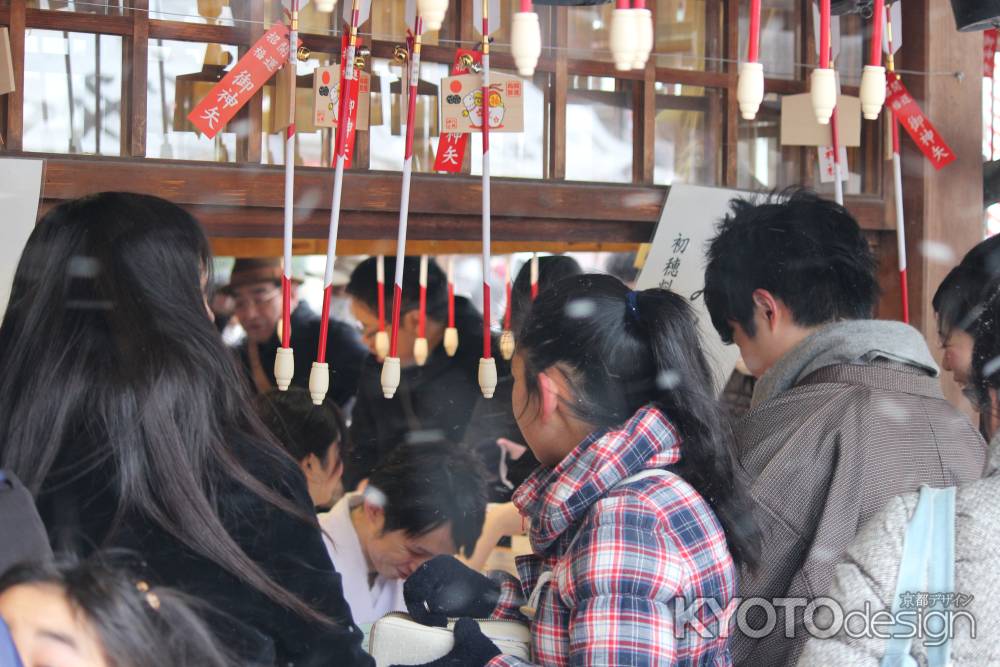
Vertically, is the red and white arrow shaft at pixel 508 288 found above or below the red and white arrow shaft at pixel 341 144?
below

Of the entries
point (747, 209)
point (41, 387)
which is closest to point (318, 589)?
point (41, 387)

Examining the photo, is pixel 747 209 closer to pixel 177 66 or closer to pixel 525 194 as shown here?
pixel 525 194

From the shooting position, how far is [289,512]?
1250mm

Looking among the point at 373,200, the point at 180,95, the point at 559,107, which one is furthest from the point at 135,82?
the point at 559,107

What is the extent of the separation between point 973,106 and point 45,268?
7.24ft

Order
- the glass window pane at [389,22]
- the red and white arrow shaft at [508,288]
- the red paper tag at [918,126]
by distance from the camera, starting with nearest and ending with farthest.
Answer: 1. the glass window pane at [389,22]
2. the red paper tag at [918,126]
3. the red and white arrow shaft at [508,288]

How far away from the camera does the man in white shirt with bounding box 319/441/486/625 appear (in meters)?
2.29

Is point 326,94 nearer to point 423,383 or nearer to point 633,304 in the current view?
point 633,304

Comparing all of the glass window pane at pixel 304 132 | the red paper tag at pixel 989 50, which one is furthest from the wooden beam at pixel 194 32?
the red paper tag at pixel 989 50

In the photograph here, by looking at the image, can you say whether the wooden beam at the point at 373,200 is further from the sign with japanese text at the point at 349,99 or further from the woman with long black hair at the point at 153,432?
the woman with long black hair at the point at 153,432

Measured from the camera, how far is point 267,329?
3.32 metres

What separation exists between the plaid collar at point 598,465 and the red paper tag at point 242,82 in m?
0.99

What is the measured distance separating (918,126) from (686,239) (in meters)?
0.61

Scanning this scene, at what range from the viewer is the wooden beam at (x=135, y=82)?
199cm
